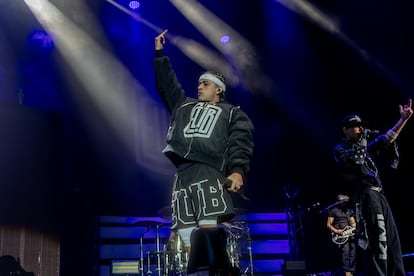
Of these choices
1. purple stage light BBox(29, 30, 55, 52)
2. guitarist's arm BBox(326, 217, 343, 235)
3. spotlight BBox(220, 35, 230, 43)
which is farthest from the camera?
spotlight BBox(220, 35, 230, 43)

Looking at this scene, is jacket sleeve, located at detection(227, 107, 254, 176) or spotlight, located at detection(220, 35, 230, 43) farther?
spotlight, located at detection(220, 35, 230, 43)

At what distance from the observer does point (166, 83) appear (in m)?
3.31

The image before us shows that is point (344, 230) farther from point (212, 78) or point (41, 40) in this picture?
point (41, 40)

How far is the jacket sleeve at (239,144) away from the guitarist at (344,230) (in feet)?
18.1

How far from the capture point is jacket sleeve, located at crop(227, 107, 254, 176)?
2.91m

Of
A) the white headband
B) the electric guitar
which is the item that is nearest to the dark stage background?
the electric guitar

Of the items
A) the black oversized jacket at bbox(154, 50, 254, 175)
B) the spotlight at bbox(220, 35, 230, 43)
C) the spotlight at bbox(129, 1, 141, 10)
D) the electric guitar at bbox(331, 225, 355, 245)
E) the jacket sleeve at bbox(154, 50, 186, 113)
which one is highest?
the spotlight at bbox(129, 1, 141, 10)

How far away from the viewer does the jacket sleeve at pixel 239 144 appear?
2.91 meters

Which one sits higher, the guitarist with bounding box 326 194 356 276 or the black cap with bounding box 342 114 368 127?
the black cap with bounding box 342 114 368 127

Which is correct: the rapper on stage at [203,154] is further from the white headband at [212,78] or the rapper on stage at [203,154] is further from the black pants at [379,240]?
the black pants at [379,240]

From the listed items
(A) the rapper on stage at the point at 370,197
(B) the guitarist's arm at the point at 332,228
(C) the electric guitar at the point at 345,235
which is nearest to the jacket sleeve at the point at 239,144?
(A) the rapper on stage at the point at 370,197

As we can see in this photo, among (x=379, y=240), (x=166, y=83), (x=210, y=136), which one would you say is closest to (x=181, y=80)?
(x=379, y=240)

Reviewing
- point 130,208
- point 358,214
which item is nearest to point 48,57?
point 130,208

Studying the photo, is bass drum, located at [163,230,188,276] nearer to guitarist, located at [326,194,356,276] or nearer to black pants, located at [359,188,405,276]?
black pants, located at [359,188,405,276]
